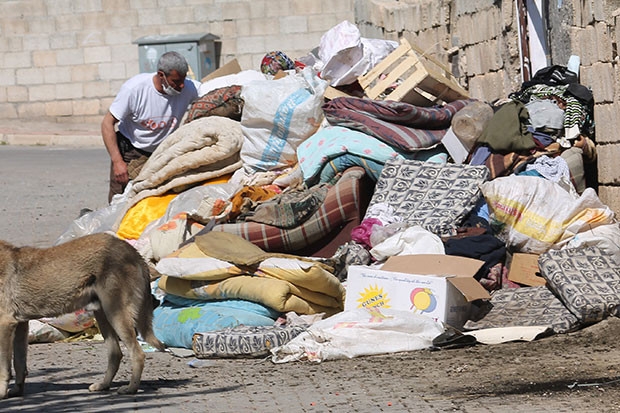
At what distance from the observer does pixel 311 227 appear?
323 inches

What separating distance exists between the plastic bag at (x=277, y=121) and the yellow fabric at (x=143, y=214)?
43cm

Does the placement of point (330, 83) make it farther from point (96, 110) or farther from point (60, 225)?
point (96, 110)

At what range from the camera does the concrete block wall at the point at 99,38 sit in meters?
22.1

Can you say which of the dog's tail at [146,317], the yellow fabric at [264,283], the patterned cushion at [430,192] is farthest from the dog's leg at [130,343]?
the patterned cushion at [430,192]

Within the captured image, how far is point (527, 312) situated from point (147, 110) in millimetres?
4236

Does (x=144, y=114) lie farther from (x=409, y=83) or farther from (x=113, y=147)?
(x=409, y=83)

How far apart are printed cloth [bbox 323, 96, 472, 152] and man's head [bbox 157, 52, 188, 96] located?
54.3 inches

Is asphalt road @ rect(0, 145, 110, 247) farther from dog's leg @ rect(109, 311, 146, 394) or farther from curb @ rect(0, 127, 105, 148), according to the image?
dog's leg @ rect(109, 311, 146, 394)

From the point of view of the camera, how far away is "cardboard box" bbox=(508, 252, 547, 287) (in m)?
7.66

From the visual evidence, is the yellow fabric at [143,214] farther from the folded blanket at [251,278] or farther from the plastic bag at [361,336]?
the plastic bag at [361,336]

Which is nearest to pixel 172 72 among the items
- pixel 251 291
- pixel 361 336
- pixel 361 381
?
pixel 251 291

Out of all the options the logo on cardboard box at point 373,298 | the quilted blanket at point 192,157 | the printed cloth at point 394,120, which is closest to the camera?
the logo on cardboard box at point 373,298

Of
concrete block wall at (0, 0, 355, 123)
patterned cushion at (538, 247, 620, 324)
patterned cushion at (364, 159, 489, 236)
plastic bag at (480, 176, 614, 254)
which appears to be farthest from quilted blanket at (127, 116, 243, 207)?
concrete block wall at (0, 0, 355, 123)

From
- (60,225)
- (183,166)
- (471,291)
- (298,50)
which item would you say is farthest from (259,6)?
(471,291)
